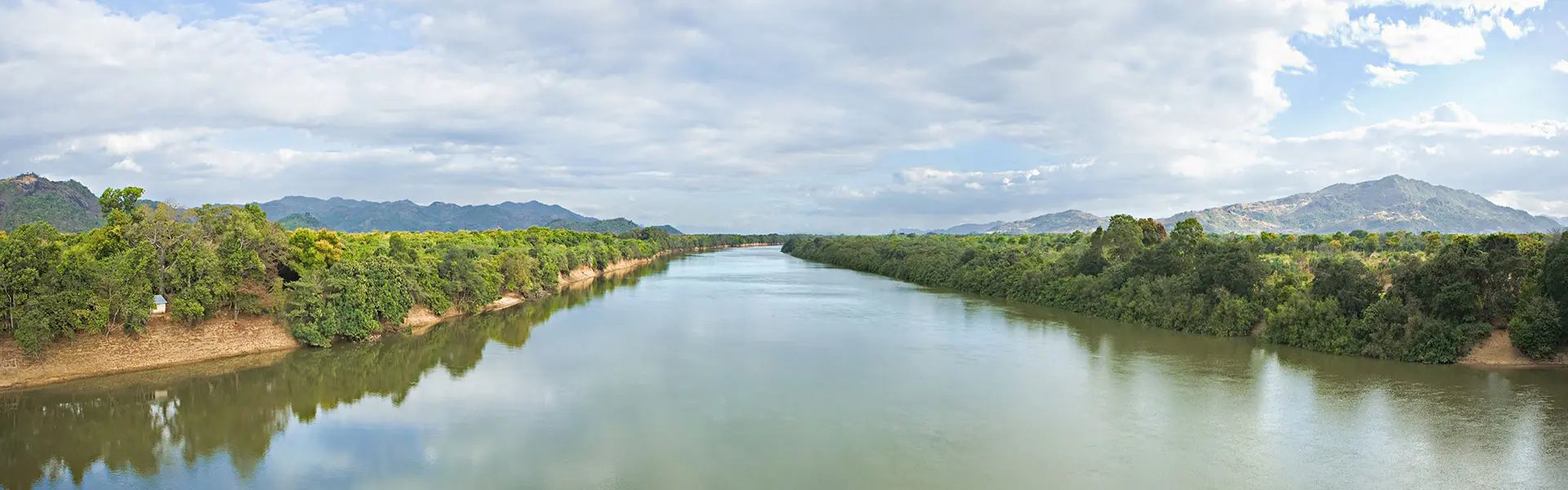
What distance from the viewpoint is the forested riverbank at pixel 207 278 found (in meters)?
21.2

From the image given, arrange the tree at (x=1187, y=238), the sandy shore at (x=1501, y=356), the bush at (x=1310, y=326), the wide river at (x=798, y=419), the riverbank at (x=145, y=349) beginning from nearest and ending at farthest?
the wide river at (x=798, y=419) → the riverbank at (x=145, y=349) → the sandy shore at (x=1501, y=356) → the bush at (x=1310, y=326) → the tree at (x=1187, y=238)

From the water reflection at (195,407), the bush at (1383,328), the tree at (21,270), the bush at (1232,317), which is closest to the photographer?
the water reflection at (195,407)

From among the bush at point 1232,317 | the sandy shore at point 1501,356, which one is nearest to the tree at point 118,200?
the bush at point 1232,317

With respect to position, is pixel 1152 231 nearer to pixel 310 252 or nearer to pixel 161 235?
pixel 310 252

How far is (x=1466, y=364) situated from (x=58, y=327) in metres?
41.1

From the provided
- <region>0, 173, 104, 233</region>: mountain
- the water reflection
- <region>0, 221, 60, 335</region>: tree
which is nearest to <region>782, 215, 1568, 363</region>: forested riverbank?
the water reflection

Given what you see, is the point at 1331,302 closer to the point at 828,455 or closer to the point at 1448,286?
the point at 1448,286

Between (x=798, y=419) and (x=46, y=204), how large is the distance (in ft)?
293

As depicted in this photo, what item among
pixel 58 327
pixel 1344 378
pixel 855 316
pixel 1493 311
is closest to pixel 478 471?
pixel 58 327

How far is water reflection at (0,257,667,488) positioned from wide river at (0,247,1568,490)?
3.8 inches

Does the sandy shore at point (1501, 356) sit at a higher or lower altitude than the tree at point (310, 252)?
lower

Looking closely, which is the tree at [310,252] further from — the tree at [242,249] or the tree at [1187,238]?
the tree at [1187,238]

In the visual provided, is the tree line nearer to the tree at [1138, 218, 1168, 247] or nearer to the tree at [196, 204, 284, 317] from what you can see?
the tree at [196, 204, 284, 317]

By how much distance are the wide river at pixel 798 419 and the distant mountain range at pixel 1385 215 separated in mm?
139562
